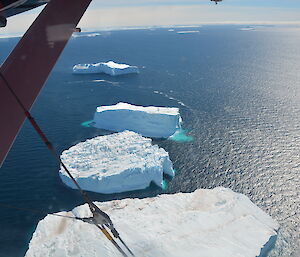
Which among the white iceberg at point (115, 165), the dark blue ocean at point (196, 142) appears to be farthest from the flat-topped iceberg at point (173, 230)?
the white iceberg at point (115, 165)

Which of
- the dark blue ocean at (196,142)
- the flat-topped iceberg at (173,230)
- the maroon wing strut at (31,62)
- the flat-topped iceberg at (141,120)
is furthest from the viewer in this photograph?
the flat-topped iceberg at (141,120)

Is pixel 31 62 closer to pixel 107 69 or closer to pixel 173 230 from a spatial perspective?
pixel 173 230

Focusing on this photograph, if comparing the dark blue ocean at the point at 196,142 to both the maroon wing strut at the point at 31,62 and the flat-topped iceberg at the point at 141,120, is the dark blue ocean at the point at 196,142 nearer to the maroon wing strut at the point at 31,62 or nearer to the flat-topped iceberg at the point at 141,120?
the flat-topped iceberg at the point at 141,120

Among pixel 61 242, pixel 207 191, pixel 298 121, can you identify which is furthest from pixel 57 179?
pixel 298 121

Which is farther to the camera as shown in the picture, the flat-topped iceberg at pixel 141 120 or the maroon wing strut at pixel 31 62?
the flat-topped iceberg at pixel 141 120

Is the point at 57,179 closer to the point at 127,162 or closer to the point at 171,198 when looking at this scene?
the point at 127,162

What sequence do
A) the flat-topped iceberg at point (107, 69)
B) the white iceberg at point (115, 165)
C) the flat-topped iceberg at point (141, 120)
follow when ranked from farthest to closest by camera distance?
1. the flat-topped iceberg at point (107, 69)
2. the flat-topped iceberg at point (141, 120)
3. the white iceberg at point (115, 165)
